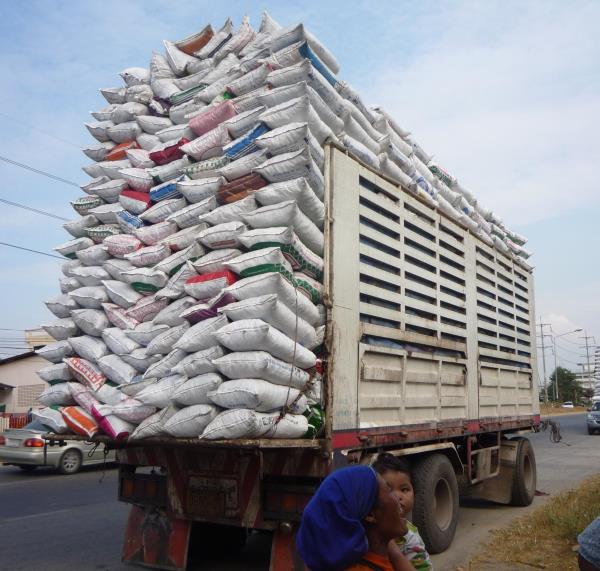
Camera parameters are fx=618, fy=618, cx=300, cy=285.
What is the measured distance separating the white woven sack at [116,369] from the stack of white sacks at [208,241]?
0.06ft

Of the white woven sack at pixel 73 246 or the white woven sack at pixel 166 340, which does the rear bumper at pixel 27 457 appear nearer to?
the white woven sack at pixel 73 246

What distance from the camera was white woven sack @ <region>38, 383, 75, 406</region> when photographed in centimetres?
483

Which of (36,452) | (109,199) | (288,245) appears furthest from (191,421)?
(36,452)

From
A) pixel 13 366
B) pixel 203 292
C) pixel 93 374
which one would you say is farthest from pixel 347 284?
pixel 13 366

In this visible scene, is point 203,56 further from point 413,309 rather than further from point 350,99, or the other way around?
point 413,309

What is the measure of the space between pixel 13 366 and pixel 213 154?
23913 mm

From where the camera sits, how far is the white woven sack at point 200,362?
3.90 meters

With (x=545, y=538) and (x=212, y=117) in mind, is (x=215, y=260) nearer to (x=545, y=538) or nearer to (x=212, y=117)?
(x=212, y=117)

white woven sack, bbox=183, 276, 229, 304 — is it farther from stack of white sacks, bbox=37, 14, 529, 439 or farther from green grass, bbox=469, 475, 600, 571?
green grass, bbox=469, 475, 600, 571

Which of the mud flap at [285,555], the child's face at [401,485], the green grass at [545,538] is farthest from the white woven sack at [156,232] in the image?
the green grass at [545,538]

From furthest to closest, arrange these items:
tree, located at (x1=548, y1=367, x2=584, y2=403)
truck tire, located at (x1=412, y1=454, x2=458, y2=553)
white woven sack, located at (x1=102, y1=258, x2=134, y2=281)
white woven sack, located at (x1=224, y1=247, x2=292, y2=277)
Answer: tree, located at (x1=548, y1=367, x2=584, y2=403) → truck tire, located at (x1=412, y1=454, x2=458, y2=553) → white woven sack, located at (x1=102, y1=258, x2=134, y2=281) → white woven sack, located at (x1=224, y1=247, x2=292, y2=277)

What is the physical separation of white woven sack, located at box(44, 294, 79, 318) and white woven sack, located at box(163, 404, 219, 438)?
1892mm

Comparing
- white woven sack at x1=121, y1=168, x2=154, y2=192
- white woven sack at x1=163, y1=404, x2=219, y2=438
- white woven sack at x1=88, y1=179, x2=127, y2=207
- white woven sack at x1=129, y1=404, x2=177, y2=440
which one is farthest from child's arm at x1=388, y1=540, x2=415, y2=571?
white woven sack at x1=88, y1=179, x2=127, y2=207

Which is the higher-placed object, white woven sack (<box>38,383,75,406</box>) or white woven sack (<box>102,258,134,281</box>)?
white woven sack (<box>102,258,134,281</box>)
